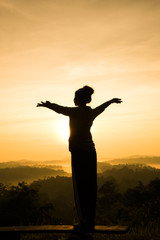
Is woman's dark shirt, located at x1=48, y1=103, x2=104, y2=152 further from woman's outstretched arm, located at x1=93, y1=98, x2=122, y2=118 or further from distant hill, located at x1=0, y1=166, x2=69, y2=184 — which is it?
distant hill, located at x1=0, y1=166, x2=69, y2=184

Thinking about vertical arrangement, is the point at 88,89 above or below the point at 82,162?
above

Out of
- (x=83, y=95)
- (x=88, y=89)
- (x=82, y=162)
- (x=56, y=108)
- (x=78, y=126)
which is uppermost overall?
(x=88, y=89)

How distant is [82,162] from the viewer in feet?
20.4

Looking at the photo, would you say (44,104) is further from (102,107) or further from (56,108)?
(102,107)

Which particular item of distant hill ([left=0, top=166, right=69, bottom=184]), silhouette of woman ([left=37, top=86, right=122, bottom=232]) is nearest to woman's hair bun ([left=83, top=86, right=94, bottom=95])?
silhouette of woman ([left=37, top=86, right=122, bottom=232])

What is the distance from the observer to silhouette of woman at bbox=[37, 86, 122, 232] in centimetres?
619

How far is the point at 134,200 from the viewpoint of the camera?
159 ft

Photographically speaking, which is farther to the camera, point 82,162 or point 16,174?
point 16,174

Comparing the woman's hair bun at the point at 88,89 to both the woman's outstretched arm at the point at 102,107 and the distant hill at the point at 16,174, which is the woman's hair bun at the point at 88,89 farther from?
the distant hill at the point at 16,174

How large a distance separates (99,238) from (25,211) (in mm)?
40646

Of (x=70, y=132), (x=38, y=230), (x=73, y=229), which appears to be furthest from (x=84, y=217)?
(x=70, y=132)

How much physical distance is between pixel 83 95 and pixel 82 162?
1477 mm

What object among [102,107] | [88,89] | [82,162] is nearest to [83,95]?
[88,89]

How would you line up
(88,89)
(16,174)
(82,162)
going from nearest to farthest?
(82,162) < (88,89) < (16,174)
